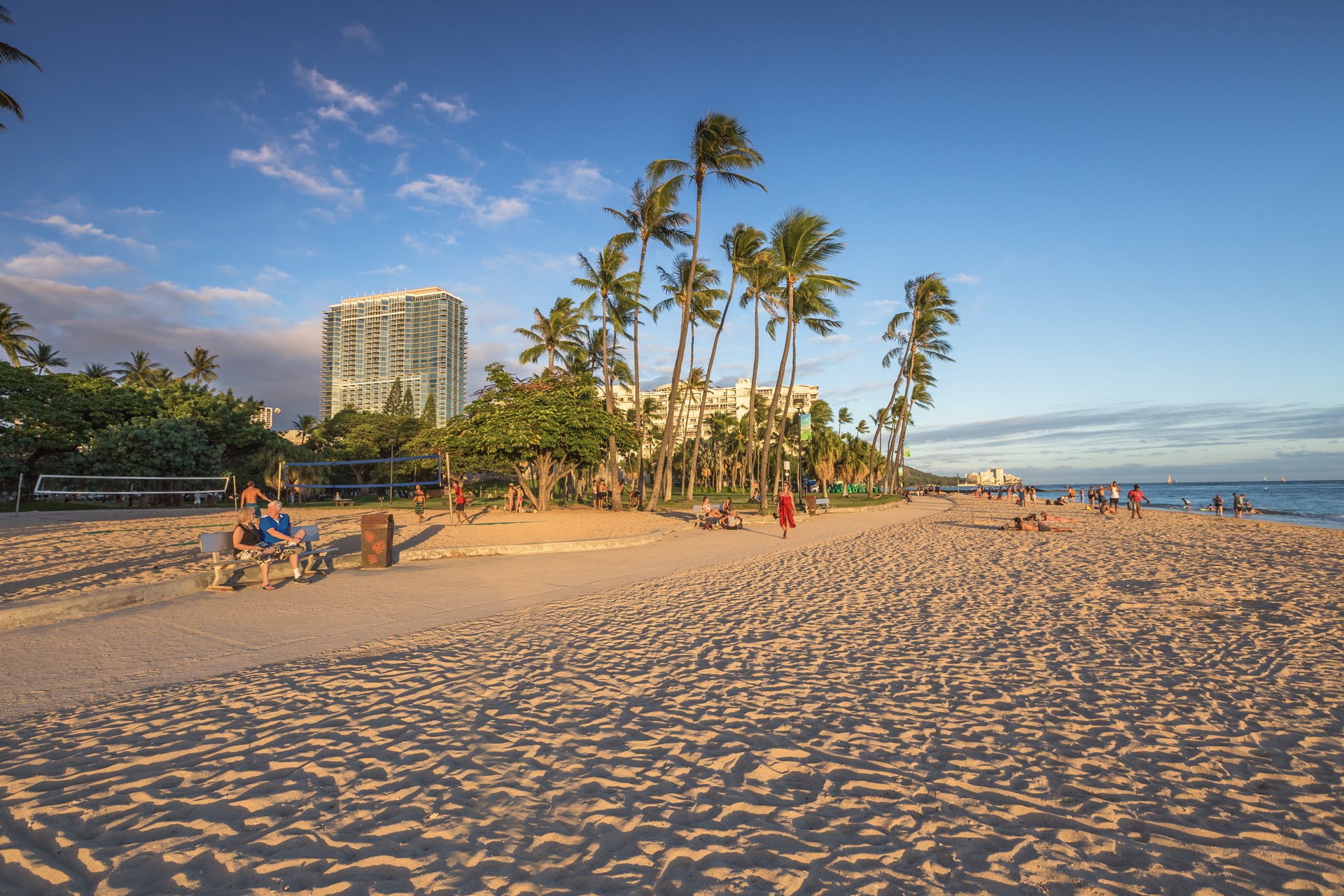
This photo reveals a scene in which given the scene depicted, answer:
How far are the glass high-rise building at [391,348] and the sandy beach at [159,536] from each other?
130 meters

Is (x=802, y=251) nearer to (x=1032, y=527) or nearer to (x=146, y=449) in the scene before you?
(x=1032, y=527)

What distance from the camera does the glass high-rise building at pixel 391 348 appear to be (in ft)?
479

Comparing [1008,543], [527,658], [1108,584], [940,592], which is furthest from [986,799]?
[1008,543]

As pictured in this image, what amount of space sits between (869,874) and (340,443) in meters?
57.3

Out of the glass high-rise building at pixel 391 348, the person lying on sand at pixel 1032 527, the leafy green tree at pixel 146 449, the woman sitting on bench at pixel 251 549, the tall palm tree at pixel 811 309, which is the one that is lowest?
the person lying on sand at pixel 1032 527

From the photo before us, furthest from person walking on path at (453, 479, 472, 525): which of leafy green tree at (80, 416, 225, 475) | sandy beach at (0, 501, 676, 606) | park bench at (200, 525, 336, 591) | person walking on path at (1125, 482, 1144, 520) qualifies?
person walking on path at (1125, 482, 1144, 520)

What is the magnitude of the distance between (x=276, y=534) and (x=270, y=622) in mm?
2656

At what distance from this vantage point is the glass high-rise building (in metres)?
146

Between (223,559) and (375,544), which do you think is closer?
(223,559)

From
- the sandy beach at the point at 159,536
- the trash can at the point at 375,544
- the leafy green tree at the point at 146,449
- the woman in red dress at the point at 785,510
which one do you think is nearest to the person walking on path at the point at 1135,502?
the woman in red dress at the point at 785,510

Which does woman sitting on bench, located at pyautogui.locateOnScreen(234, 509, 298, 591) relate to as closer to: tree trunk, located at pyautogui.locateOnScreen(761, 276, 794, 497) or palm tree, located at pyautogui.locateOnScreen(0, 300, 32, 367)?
tree trunk, located at pyautogui.locateOnScreen(761, 276, 794, 497)

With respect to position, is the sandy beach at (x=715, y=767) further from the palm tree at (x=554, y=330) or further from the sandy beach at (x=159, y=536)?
the palm tree at (x=554, y=330)

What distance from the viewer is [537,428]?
22000 millimetres

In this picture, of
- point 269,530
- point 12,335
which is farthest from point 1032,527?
point 12,335
